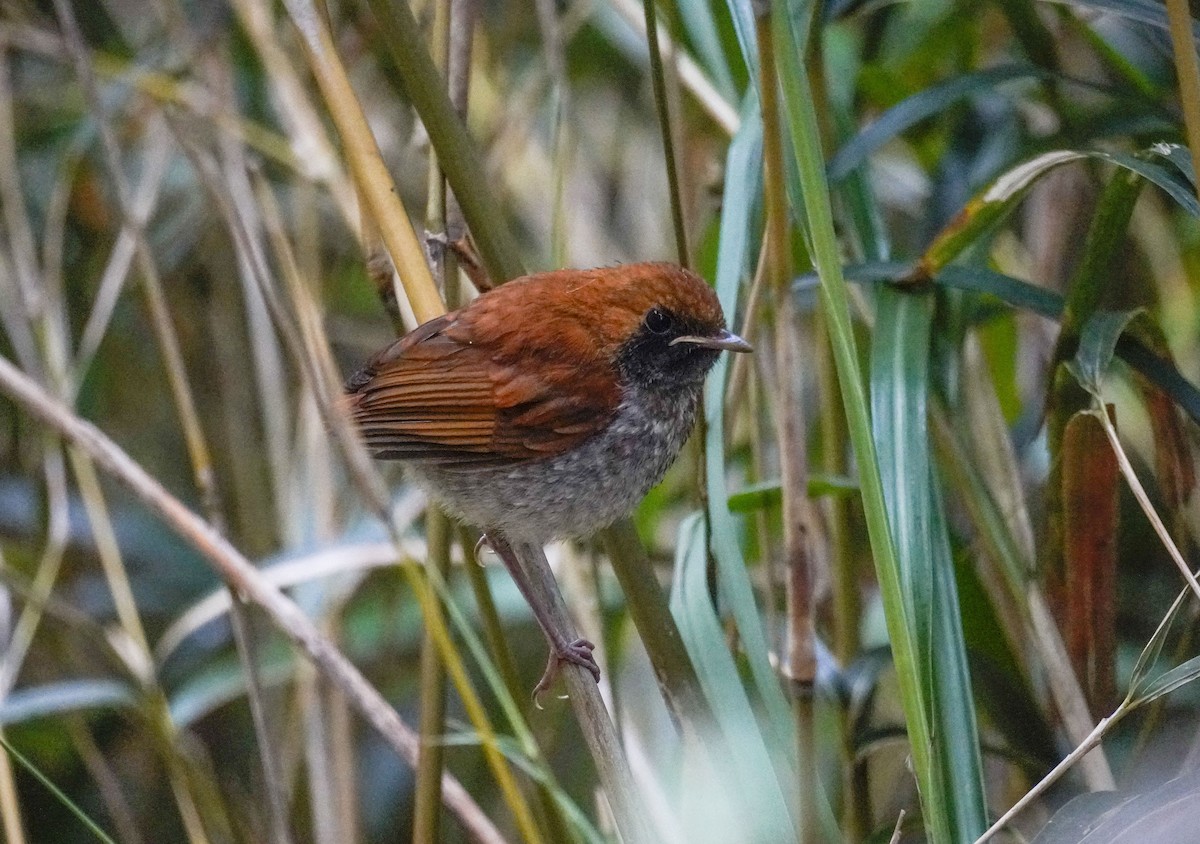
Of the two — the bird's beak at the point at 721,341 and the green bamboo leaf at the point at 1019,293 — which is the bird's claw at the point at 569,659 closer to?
the bird's beak at the point at 721,341

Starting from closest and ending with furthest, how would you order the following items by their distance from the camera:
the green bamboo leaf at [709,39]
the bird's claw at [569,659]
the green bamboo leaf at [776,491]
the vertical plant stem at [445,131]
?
the vertical plant stem at [445,131] < the bird's claw at [569,659] < the green bamboo leaf at [776,491] < the green bamboo leaf at [709,39]

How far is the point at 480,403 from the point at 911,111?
97 centimetres

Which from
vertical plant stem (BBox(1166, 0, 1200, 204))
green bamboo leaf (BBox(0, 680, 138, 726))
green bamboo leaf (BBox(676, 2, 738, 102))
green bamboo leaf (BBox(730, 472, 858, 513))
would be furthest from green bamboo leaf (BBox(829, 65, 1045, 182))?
green bamboo leaf (BBox(0, 680, 138, 726))

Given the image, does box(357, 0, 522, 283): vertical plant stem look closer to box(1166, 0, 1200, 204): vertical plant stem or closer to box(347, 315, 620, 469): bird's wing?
box(347, 315, 620, 469): bird's wing

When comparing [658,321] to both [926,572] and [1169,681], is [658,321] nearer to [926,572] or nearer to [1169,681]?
[926,572]

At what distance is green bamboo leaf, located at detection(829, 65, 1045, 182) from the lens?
2.17m

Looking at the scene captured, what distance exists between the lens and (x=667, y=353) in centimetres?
232

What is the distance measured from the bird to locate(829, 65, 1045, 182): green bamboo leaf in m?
0.36

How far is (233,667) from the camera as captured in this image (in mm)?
3057

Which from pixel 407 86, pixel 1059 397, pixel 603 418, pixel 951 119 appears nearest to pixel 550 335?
pixel 603 418

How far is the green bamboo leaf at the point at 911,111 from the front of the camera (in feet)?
7.12

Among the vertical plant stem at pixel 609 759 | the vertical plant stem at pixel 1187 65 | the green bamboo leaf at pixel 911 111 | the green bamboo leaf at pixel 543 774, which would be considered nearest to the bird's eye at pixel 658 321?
the green bamboo leaf at pixel 911 111

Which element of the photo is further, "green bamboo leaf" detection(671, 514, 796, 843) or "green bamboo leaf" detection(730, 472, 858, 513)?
"green bamboo leaf" detection(730, 472, 858, 513)

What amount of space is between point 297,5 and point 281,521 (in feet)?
6.29
